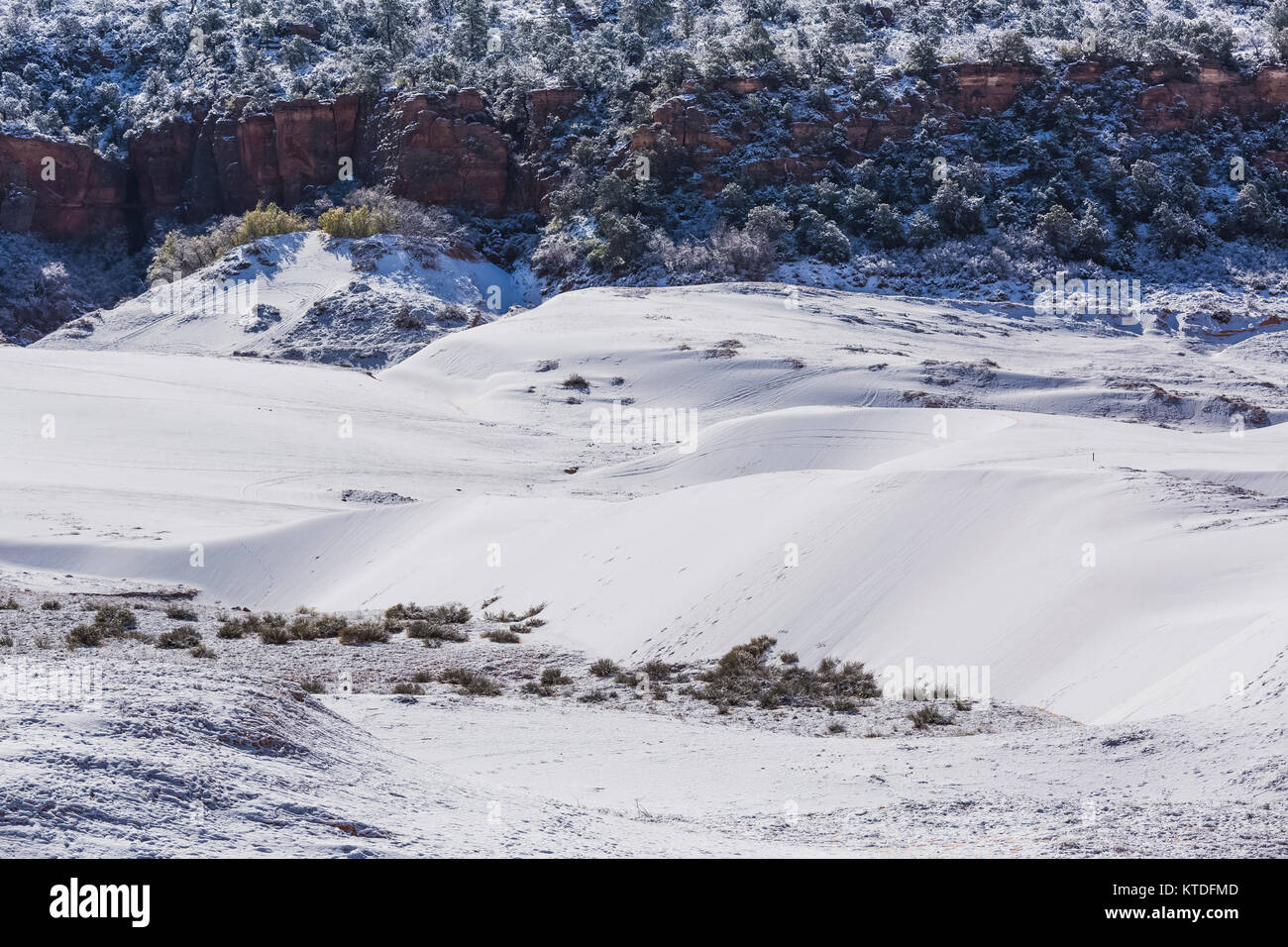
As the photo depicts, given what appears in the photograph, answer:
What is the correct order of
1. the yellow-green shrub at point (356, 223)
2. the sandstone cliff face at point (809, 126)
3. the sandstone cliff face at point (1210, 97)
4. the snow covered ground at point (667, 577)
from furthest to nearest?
1. the sandstone cliff face at point (809, 126)
2. the sandstone cliff face at point (1210, 97)
3. the yellow-green shrub at point (356, 223)
4. the snow covered ground at point (667, 577)

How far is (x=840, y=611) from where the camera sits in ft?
37.9

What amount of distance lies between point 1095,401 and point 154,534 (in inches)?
792

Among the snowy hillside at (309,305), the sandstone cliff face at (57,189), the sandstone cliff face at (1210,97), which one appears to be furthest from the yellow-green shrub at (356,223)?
the sandstone cliff face at (1210,97)

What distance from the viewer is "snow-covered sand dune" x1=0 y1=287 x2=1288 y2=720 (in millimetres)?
10273

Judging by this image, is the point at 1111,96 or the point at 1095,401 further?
the point at 1111,96

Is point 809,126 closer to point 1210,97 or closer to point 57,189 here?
point 1210,97

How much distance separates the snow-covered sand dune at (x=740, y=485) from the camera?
10273mm

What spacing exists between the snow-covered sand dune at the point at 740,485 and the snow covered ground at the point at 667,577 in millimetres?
74

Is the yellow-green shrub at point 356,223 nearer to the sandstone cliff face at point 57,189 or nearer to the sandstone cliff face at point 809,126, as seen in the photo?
the sandstone cliff face at point 809,126

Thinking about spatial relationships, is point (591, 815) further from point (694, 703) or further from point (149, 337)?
point (149, 337)

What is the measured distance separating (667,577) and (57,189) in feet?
173

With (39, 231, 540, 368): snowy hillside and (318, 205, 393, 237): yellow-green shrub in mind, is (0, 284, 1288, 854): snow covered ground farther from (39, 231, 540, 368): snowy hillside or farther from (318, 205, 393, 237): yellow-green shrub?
(318, 205, 393, 237): yellow-green shrub
